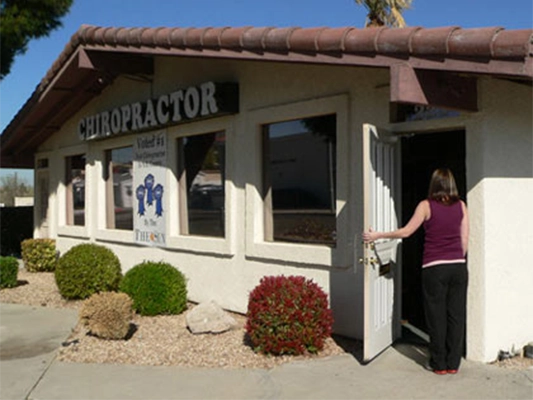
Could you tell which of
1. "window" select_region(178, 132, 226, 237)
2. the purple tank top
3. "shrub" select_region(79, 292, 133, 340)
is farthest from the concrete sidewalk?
"window" select_region(178, 132, 226, 237)

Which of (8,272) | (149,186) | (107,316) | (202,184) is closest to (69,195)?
(8,272)

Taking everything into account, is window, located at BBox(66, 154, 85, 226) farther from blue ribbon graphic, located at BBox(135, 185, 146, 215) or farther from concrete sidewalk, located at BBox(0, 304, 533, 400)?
concrete sidewalk, located at BBox(0, 304, 533, 400)

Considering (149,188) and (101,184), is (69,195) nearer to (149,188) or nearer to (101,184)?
(101,184)

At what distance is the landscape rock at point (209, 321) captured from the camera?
699 centimetres

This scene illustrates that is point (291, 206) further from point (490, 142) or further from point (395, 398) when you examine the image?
point (395, 398)

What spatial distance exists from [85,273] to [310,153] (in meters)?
4.27

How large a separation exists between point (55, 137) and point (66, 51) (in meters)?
4.67

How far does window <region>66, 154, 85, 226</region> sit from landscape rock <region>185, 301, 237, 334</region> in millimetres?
6568

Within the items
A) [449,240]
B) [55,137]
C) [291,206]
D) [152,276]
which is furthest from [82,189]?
[449,240]

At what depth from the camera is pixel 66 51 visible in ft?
31.6

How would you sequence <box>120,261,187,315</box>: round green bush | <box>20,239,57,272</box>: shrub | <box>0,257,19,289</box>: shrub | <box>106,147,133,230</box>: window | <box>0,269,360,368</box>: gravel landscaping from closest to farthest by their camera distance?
<box>0,269,360,368</box>: gravel landscaping → <box>120,261,187,315</box>: round green bush → <box>0,257,19,289</box>: shrub → <box>106,147,133,230</box>: window → <box>20,239,57,272</box>: shrub

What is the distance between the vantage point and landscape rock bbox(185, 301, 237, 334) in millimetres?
6992

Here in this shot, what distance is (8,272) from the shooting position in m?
10.8

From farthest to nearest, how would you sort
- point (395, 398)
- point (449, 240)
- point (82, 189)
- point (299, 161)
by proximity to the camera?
point (82, 189), point (299, 161), point (449, 240), point (395, 398)
